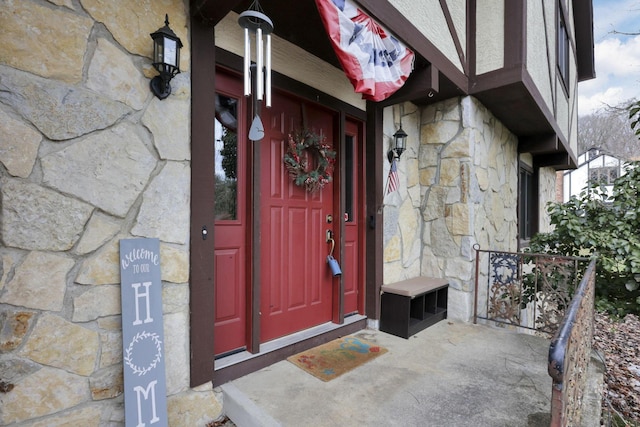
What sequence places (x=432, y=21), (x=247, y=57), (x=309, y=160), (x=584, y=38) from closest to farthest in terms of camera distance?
1. (x=247, y=57)
2. (x=309, y=160)
3. (x=432, y=21)
4. (x=584, y=38)

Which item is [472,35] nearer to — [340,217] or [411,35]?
[411,35]

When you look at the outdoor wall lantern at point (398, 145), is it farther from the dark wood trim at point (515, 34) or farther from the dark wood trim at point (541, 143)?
the dark wood trim at point (541, 143)

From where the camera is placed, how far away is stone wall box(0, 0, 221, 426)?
4.03 ft

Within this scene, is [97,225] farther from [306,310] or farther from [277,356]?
[306,310]

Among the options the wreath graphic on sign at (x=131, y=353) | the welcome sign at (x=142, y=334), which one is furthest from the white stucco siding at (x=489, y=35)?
the wreath graphic on sign at (x=131, y=353)

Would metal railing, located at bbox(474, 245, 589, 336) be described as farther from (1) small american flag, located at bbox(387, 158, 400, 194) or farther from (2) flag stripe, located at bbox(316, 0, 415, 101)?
(2) flag stripe, located at bbox(316, 0, 415, 101)

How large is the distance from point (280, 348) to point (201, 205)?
1214 mm

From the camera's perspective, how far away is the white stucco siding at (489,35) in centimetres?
319

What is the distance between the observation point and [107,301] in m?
1.44

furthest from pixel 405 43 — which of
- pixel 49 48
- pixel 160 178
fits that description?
pixel 49 48

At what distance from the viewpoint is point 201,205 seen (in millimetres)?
1764

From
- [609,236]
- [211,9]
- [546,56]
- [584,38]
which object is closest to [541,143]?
[546,56]

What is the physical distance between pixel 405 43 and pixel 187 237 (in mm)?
2121

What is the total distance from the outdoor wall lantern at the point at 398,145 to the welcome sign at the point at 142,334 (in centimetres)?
236
